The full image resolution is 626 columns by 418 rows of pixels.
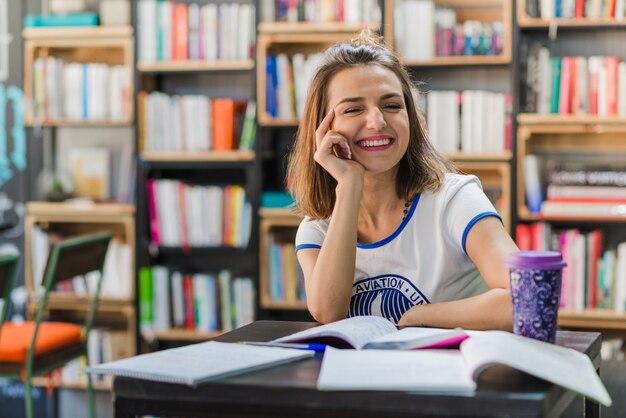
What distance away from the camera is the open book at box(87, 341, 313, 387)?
1191mm

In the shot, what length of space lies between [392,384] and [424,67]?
3028 millimetres

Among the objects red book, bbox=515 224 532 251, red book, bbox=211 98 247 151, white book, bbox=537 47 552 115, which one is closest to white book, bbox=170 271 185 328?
red book, bbox=211 98 247 151

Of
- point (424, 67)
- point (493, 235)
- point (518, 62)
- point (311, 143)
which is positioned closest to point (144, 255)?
point (424, 67)

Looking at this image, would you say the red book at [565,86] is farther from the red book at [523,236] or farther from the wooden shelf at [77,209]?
the wooden shelf at [77,209]

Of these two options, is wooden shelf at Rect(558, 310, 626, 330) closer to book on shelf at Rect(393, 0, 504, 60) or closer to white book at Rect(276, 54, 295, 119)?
book on shelf at Rect(393, 0, 504, 60)

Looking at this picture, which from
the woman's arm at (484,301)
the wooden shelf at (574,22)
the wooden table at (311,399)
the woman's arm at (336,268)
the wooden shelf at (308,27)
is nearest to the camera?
the wooden table at (311,399)

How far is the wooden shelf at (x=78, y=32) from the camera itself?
4.09 metres

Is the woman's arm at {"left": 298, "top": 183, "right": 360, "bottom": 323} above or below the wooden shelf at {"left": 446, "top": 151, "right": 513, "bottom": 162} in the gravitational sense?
below

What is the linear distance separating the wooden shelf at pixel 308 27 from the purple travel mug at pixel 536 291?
8.64 ft

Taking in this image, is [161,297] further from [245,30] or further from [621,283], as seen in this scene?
[621,283]

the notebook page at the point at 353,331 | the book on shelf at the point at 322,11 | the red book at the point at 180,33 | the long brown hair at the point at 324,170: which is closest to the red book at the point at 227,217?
the red book at the point at 180,33

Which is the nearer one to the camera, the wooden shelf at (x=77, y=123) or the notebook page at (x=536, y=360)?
the notebook page at (x=536, y=360)

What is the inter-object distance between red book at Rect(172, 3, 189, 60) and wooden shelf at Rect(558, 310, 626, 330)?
193cm

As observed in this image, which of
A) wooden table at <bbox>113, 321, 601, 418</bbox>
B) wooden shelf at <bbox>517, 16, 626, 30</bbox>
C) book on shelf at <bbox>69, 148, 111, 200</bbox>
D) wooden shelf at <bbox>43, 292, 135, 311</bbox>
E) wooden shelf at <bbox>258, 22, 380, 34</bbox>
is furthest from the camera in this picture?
book on shelf at <bbox>69, 148, 111, 200</bbox>
